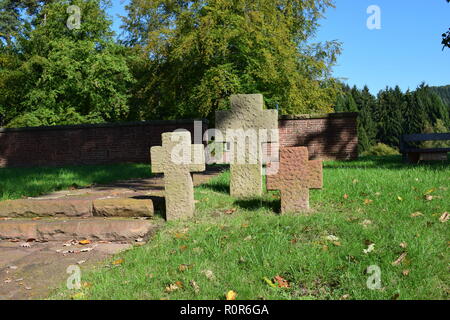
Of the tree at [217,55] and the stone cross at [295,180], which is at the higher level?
the tree at [217,55]

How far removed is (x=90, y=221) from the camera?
17.6 feet

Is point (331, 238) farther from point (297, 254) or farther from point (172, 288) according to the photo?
point (172, 288)

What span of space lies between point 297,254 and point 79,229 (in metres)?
2.88

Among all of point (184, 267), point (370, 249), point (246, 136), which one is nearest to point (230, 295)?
point (184, 267)

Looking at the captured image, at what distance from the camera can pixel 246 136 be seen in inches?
253

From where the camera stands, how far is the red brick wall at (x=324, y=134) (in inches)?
578

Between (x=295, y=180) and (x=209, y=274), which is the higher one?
(x=295, y=180)

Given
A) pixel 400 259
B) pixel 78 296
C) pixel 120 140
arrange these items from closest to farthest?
pixel 78 296 → pixel 400 259 → pixel 120 140

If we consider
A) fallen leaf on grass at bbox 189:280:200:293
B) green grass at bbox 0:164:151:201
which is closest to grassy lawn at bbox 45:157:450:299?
fallen leaf on grass at bbox 189:280:200:293

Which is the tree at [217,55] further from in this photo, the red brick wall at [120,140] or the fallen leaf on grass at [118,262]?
the fallen leaf on grass at [118,262]

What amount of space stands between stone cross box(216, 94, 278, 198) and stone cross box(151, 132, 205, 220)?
1146 mm

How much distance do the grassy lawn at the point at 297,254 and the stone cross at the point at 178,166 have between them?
0.29 metres

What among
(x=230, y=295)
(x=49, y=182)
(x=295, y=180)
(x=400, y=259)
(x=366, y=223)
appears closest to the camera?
(x=230, y=295)

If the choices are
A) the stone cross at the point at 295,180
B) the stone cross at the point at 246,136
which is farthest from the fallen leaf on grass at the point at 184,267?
the stone cross at the point at 246,136
